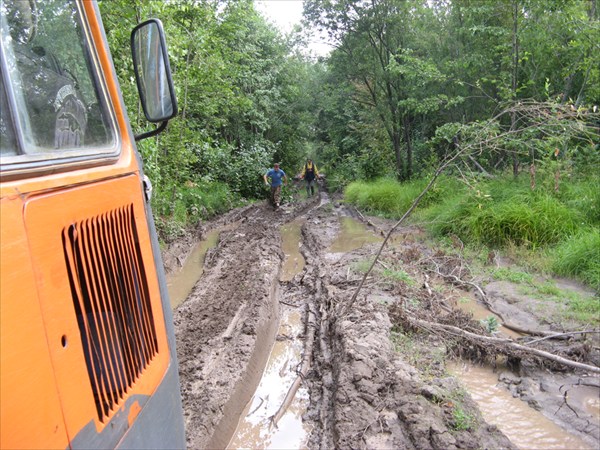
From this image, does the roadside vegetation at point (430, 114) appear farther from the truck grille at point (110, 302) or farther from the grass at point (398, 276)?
the truck grille at point (110, 302)

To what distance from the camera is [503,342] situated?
450 centimetres

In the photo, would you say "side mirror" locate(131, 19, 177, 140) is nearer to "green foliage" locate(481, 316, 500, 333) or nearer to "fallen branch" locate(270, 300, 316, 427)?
"fallen branch" locate(270, 300, 316, 427)

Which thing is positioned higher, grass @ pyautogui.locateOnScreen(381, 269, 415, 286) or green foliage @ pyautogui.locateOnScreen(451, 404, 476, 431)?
green foliage @ pyautogui.locateOnScreen(451, 404, 476, 431)

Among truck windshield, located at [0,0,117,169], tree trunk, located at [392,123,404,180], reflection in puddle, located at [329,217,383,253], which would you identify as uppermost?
truck windshield, located at [0,0,117,169]

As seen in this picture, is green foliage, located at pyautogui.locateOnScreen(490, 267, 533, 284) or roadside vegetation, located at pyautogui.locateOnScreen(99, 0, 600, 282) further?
roadside vegetation, located at pyautogui.locateOnScreen(99, 0, 600, 282)

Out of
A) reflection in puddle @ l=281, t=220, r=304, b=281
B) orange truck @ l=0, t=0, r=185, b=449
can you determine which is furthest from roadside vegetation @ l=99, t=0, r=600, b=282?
orange truck @ l=0, t=0, r=185, b=449

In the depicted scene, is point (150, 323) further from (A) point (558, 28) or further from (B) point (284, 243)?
(A) point (558, 28)

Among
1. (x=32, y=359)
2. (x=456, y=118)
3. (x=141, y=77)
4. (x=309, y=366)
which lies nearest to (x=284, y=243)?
(x=309, y=366)

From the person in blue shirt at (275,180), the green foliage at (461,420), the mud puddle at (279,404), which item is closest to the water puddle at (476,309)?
the green foliage at (461,420)

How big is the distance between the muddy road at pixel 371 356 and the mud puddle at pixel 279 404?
1.7 inches

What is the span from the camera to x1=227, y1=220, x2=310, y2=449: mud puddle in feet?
12.7

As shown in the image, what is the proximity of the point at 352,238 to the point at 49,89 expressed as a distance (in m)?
9.62

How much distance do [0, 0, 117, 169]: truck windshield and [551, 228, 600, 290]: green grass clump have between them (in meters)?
6.48

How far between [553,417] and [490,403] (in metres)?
0.51
